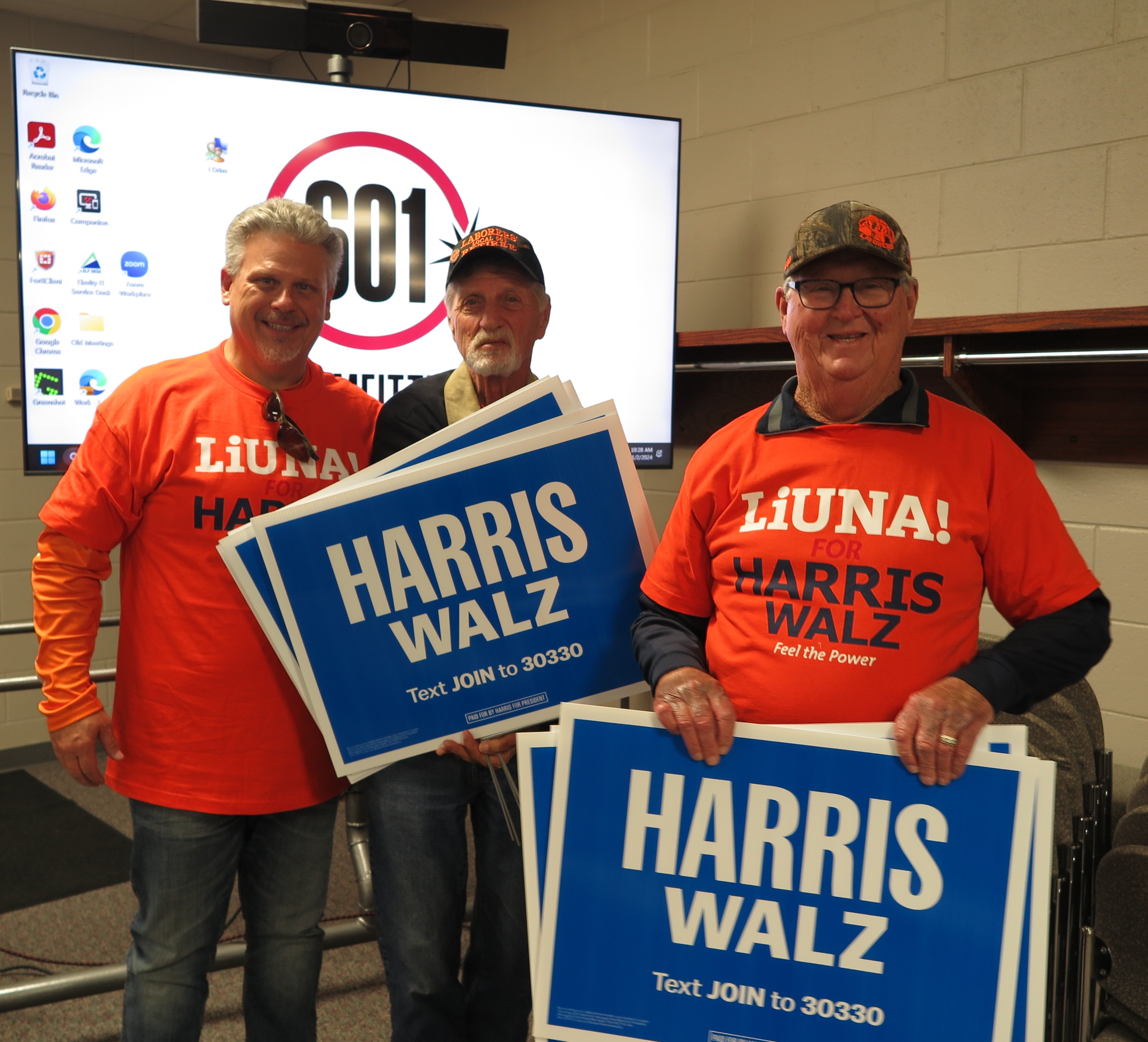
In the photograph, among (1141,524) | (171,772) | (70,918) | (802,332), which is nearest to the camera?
(802,332)

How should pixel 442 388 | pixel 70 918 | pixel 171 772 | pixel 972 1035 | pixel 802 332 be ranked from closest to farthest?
pixel 972 1035
pixel 802 332
pixel 171 772
pixel 442 388
pixel 70 918

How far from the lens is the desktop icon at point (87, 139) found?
7.11 ft

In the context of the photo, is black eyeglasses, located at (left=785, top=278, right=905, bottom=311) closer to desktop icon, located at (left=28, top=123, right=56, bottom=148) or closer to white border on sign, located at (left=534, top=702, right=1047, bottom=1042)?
white border on sign, located at (left=534, top=702, right=1047, bottom=1042)

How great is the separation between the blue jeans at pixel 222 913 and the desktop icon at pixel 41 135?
5.00ft

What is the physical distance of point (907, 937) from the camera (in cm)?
109

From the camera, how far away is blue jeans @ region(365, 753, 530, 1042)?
1.49m

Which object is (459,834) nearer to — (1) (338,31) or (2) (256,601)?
(2) (256,601)

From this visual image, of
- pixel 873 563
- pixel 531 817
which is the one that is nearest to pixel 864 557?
pixel 873 563

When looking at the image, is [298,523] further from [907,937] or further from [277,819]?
[907,937]

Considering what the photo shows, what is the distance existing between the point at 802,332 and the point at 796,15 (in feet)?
6.53

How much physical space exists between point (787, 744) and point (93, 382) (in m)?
1.87

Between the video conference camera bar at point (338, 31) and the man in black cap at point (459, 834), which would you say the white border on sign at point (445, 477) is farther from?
the video conference camera bar at point (338, 31)

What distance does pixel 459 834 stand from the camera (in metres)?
1.54

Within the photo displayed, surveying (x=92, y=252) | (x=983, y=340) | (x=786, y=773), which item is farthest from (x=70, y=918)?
(x=983, y=340)
